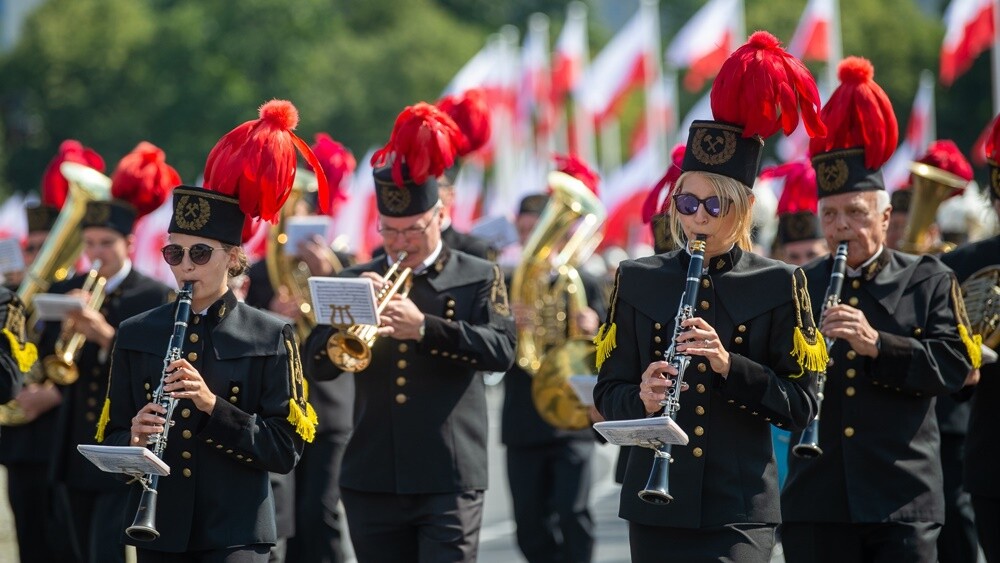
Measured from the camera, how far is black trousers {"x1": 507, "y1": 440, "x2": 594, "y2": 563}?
1037cm

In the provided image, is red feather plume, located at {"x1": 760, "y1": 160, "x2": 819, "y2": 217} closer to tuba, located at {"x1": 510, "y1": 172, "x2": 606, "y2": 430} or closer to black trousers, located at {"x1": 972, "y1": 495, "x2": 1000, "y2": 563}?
black trousers, located at {"x1": 972, "y1": 495, "x2": 1000, "y2": 563}

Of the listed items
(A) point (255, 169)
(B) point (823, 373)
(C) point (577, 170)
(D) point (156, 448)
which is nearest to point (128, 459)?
(D) point (156, 448)

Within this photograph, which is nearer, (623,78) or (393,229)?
(393,229)

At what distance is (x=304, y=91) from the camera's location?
201 ft

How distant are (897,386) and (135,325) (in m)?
3.03

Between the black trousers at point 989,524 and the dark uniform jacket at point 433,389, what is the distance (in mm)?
2201

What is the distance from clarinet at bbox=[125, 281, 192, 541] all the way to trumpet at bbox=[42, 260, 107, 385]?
2778 mm

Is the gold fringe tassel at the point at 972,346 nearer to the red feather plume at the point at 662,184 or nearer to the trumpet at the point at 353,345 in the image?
the red feather plume at the point at 662,184

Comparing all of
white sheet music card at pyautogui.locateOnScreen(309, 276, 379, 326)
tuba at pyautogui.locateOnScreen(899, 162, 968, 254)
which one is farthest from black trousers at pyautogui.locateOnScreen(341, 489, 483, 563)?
tuba at pyautogui.locateOnScreen(899, 162, 968, 254)

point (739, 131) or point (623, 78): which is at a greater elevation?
point (623, 78)

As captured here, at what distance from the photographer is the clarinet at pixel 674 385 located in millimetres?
5523

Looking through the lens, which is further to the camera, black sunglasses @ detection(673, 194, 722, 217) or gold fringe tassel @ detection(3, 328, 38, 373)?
gold fringe tassel @ detection(3, 328, 38, 373)

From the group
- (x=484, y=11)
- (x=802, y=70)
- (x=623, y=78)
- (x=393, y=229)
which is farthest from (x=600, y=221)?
(x=484, y=11)

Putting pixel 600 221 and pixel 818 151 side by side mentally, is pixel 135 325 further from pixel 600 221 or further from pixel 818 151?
pixel 600 221
